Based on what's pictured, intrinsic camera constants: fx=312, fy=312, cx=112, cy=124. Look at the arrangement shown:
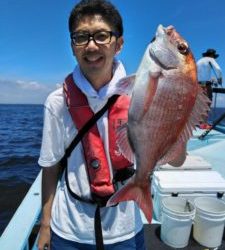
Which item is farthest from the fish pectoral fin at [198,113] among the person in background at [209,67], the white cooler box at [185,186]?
the person in background at [209,67]

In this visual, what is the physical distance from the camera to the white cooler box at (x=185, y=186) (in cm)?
374

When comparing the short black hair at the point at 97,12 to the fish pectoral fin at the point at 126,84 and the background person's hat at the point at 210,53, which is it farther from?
the background person's hat at the point at 210,53

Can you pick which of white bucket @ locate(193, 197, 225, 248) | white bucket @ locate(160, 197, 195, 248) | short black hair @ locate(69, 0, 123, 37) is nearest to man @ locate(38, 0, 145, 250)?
short black hair @ locate(69, 0, 123, 37)

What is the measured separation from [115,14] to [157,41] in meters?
0.64

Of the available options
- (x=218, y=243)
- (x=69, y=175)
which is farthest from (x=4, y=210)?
(x=69, y=175)

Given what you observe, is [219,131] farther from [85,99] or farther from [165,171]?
[85,99]

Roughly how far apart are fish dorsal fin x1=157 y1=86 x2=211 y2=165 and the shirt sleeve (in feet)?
2.37

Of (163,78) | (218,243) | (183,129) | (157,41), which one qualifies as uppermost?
(157,41)

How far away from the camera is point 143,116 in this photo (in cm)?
140

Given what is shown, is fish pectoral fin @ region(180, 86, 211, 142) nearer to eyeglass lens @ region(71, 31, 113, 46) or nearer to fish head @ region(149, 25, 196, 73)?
fish head @ region(149, 25, 196, 73)

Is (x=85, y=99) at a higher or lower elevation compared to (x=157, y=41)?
lower

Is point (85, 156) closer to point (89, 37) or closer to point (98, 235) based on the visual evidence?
point (98, 235)

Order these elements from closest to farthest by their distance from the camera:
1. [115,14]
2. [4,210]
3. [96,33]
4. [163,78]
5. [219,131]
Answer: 1. [163,78]
2. [96,33]
3. [115,14]
4. [4,210]
5. [219,131]

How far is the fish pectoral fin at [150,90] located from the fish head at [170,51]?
6cm
